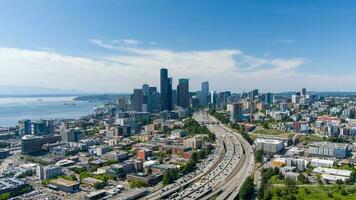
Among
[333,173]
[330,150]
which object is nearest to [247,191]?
[333,173]

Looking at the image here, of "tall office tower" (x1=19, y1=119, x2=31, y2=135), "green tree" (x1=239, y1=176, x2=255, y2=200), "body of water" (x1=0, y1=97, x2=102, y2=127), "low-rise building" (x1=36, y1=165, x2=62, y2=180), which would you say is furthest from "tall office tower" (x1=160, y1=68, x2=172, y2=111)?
"green tree" (x1=239, y1=176, x2=255, y2=200)

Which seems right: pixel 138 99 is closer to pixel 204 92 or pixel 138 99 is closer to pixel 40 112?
pixel 204 92

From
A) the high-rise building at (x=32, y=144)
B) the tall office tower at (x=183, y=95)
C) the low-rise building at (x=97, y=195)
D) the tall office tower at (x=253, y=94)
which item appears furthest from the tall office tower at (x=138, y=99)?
the low-rise building at (x=97, y=195)

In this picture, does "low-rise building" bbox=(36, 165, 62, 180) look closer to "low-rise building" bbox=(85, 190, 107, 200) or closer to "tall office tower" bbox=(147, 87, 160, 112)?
"low-rise building" bbox=(85, 190, 107, 200)

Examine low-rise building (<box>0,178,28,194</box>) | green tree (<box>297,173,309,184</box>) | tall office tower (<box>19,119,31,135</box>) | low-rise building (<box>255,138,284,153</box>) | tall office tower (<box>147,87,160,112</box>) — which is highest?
tall office tower (<box>147,87,160,112</box>)

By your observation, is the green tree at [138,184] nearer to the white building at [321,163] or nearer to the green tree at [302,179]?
the green tree at [302,179]
